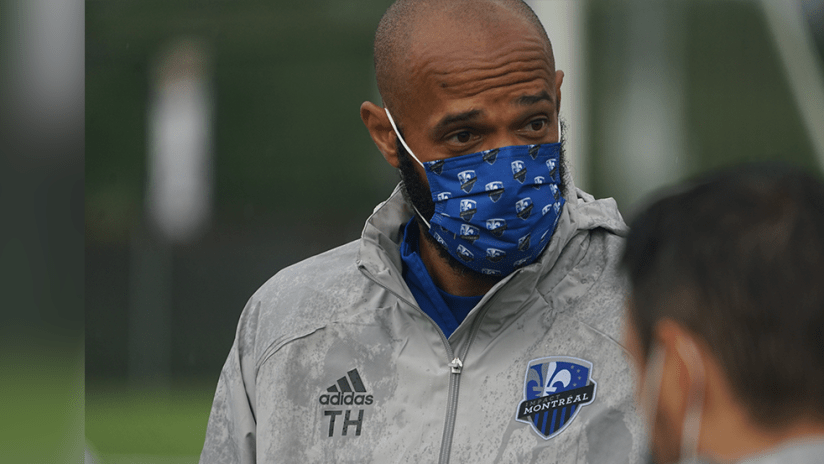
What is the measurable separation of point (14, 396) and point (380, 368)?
30.6 inches

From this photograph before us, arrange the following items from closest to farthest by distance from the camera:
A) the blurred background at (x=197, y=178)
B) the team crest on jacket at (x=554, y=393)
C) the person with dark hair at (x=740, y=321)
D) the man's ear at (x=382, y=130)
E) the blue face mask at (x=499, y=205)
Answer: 1. the person with dark hair at (x=740, y=321)
2. the team crest on jacket at (x=554, y=393)
3. the blue face mask at (x=499, y=205)
4. the man's ear at (x=382, y=130)
5. the blurred background at (x=197, y=178)

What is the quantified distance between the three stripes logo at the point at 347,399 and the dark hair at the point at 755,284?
95 centimetres

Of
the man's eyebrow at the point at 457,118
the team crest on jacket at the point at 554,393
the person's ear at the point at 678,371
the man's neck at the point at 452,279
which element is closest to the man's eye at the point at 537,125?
the man's eyebrow at the point at 457,118

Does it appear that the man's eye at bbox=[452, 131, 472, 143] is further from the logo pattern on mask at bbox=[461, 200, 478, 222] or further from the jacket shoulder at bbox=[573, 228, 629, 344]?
the jacket shoulder at bbox=[573, 228, 629, 344]

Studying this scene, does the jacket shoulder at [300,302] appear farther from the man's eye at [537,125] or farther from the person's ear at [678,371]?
the person's ear at [678,371]

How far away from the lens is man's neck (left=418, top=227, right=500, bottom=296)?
213 centimetres

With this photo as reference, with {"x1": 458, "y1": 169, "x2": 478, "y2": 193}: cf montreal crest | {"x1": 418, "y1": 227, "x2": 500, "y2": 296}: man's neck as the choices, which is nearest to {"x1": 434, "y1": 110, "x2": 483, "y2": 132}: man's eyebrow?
{"x1": 458, "y1": 169, "x2": 478, "y2": 193}: cf montreal crest

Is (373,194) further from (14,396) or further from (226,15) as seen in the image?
(14,396)

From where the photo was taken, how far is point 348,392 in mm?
2029

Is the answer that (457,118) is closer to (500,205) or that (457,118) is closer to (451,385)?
(500,205)

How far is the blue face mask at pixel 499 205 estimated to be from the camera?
1.98 meters

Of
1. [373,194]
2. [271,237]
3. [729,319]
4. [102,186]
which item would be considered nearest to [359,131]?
[373,194]

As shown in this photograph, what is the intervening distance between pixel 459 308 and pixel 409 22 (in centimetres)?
75

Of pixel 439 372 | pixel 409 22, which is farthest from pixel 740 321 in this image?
pixel 409 22
